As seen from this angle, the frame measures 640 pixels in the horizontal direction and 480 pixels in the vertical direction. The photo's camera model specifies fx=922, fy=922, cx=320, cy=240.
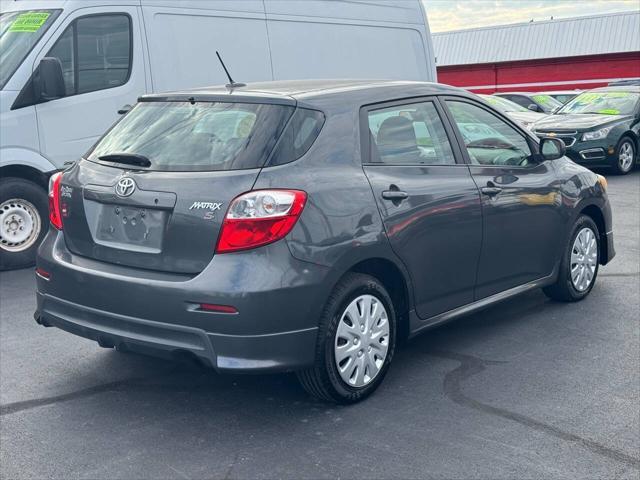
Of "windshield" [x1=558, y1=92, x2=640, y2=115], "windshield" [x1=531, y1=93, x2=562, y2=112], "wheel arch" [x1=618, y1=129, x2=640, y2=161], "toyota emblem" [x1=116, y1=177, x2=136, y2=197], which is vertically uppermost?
"toyota emblem" [x1=116, y1=177, x2=136, y2=197]

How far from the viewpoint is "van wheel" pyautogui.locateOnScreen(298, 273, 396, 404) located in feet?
15.0

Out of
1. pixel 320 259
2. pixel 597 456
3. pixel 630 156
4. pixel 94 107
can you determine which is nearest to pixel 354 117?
pixel 320 259

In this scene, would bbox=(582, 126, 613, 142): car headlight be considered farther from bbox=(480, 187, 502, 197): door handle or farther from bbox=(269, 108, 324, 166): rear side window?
bbox=(269, 108, 324, 166): rear side window

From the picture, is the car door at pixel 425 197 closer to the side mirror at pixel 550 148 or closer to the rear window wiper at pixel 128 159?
the side mirror at pixel 550 148

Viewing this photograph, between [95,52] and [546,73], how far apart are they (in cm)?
3914

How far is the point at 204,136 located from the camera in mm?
4688

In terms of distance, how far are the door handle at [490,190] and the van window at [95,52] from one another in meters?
4.70

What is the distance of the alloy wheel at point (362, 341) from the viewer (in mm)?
4688

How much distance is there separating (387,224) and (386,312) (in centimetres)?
48

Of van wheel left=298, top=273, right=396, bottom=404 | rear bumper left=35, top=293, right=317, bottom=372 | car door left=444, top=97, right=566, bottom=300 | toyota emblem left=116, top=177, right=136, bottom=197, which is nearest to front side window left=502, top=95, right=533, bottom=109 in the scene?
car door left=444, top=97, right=566, bottom=300

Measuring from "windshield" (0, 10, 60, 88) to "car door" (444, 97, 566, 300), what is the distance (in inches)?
180

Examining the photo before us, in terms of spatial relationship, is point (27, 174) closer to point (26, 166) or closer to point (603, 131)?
point (26, 166)

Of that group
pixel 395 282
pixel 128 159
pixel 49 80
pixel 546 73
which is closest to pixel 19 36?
pixel 49 80

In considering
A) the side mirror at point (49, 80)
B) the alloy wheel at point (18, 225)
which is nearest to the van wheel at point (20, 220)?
the alloy wheel at point (18, 225)
